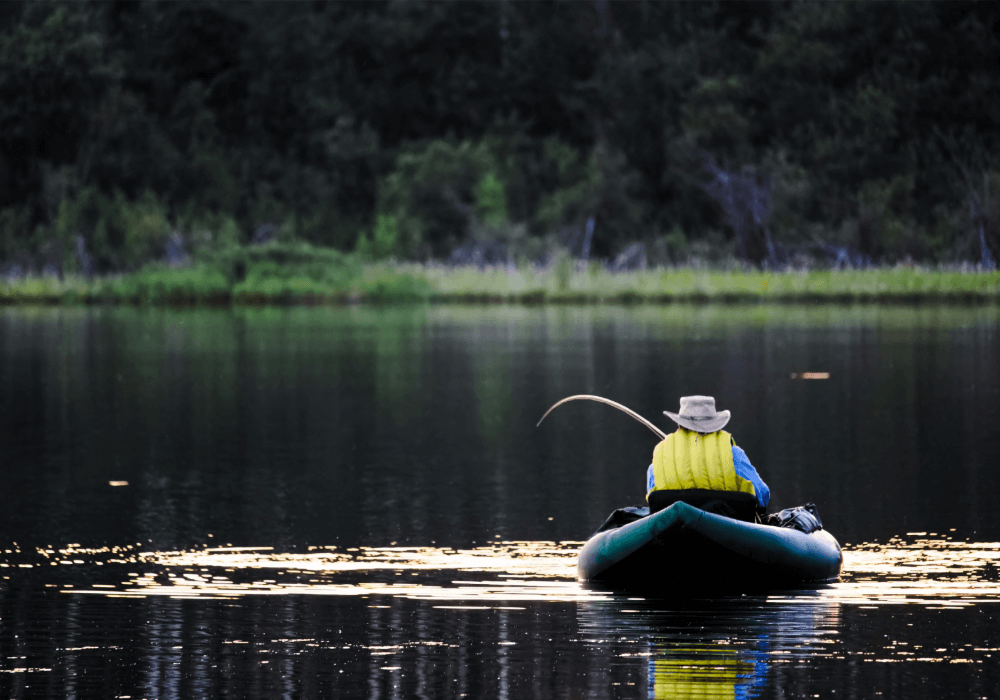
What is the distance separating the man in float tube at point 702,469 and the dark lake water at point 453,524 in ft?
2.17

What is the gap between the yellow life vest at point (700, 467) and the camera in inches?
457

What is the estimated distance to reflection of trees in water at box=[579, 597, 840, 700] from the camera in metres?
9.35

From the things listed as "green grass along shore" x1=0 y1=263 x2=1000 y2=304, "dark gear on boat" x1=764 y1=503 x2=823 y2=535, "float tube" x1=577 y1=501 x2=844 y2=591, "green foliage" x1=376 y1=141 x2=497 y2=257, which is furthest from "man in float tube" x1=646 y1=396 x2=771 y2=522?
"green foliage" x1=376 y1=141 x2=497 y2=257

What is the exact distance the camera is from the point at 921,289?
63.7 meters

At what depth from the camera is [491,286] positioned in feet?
223

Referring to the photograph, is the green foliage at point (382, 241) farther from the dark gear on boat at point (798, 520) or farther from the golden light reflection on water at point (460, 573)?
the dark gear on boat at point (798, 520)

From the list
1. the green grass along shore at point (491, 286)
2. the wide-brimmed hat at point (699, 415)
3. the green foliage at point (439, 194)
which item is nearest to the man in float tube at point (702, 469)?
the wide-brimmed hat at point (699, 415)

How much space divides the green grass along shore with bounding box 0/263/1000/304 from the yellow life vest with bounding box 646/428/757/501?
176 ft

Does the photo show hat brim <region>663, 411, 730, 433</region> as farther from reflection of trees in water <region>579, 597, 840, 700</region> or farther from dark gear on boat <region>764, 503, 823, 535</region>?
reflection of trees in water <region>579, 597, 840, 700</region>

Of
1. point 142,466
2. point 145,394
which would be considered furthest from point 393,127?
point 142,466

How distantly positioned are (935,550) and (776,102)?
2534 inches

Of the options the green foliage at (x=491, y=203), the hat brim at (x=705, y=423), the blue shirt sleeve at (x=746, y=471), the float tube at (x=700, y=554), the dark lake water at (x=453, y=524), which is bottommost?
the dark lake water at (x=453, y=524)

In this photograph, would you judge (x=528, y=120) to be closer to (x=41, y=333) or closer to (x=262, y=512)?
(x=41, y=333)

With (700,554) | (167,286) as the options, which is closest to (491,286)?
(167,286)
